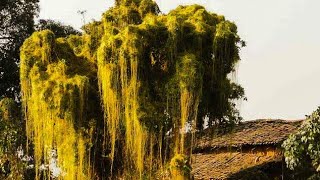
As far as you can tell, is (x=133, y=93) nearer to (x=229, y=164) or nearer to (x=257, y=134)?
(x=229, y=164)

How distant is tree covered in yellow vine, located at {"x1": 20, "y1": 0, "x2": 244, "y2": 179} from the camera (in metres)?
12.7

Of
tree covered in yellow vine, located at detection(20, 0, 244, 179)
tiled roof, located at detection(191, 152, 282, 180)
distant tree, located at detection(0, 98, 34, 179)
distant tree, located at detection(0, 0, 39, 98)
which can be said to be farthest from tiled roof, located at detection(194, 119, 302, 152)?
distant tree, located at detection(0, 0, 39, 98)

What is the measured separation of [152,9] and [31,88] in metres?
3.79

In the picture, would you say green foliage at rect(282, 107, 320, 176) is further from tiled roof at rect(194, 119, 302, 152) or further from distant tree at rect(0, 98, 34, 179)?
distant tree at rect(0, 98, 34, 179)

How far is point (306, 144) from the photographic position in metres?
11.7

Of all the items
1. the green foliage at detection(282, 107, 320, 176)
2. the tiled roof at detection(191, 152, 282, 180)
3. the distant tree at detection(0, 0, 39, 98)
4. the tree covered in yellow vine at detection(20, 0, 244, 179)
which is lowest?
the tiled roof at detection(191, 152, 282, 180)

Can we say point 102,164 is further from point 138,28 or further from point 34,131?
point 138,28

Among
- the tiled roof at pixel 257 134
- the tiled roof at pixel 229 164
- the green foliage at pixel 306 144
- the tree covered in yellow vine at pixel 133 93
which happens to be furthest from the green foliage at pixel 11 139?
the green foliage at pixel 306 144

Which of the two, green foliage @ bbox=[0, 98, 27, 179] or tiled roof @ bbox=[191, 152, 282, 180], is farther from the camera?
tiled roof @ bbox=[191, 152, 282, 180]

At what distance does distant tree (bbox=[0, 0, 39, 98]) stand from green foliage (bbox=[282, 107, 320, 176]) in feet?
32.7

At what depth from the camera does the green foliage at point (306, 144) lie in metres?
11.4

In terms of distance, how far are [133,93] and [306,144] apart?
3.95 metres

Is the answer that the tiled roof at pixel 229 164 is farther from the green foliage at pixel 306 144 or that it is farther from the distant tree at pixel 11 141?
the distant tree at pixel 11 141

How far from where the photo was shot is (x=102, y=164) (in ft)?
46.7
